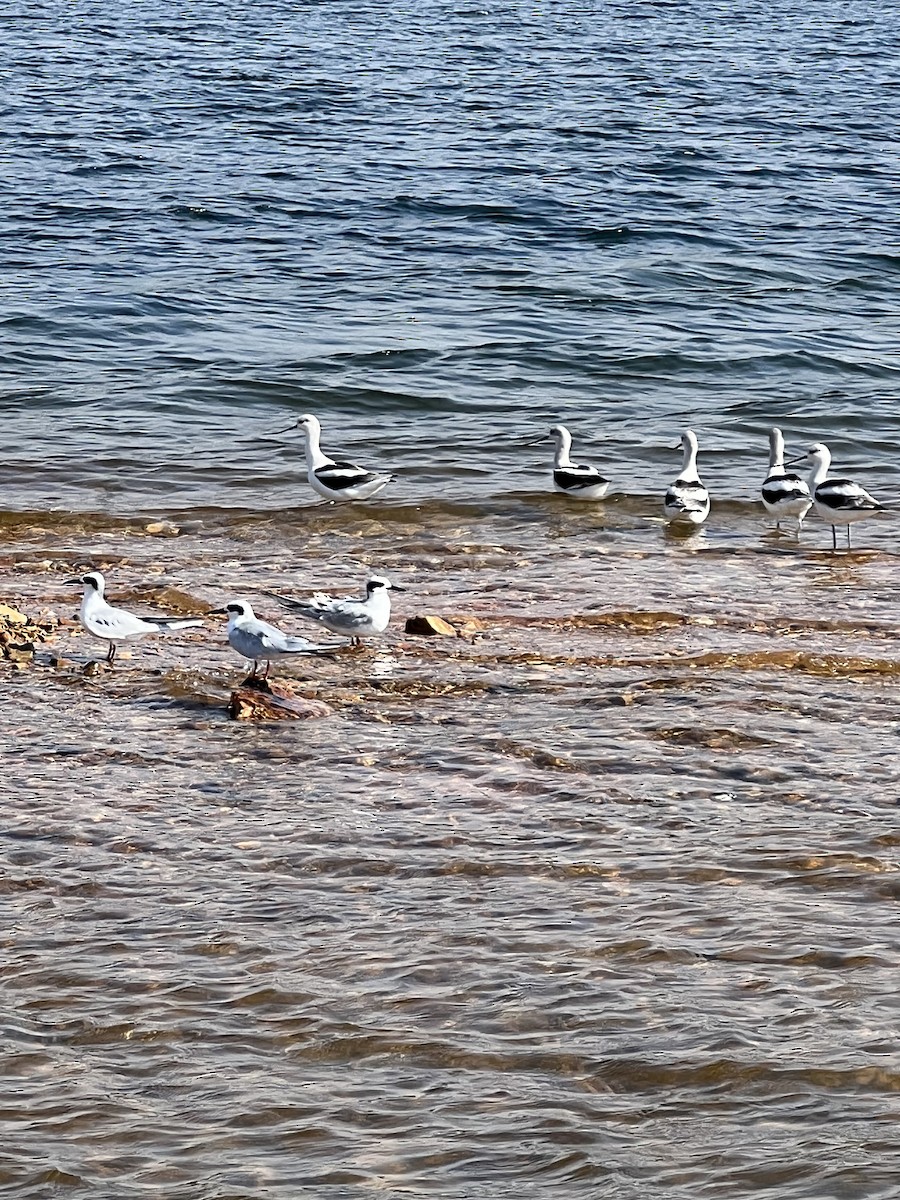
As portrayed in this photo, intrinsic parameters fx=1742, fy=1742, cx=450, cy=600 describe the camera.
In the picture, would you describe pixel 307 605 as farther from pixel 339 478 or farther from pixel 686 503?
pixel 686 503

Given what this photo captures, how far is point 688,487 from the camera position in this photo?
565 inches

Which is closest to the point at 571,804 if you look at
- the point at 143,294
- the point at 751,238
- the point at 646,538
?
the point at 646,538

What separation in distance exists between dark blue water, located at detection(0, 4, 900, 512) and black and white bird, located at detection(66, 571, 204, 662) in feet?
13.1

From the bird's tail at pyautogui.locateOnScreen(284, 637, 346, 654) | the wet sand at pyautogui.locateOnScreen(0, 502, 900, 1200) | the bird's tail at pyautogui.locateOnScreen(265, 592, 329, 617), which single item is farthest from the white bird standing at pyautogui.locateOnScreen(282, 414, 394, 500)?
the bird's tail at pyautogui.locateOnScreen(284, 637, 346, 654)

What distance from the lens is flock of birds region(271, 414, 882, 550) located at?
13.8 meters

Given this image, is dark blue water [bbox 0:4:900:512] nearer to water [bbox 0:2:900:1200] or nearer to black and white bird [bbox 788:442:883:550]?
water [bbox 0:2:900:1200]

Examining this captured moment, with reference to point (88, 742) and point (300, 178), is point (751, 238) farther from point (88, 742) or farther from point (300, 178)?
point (88, 742)

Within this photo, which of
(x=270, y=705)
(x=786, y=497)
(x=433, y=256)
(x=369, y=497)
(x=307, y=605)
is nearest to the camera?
(x=270, y=705)

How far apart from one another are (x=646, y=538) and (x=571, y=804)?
6183mm

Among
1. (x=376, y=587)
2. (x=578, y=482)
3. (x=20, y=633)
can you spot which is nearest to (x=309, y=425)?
(x=578, y=482)

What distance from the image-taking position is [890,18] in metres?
42.2

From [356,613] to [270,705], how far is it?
1301 mm

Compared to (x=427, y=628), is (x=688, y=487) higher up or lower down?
higher up

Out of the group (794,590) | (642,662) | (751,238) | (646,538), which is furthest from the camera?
(751,238)
